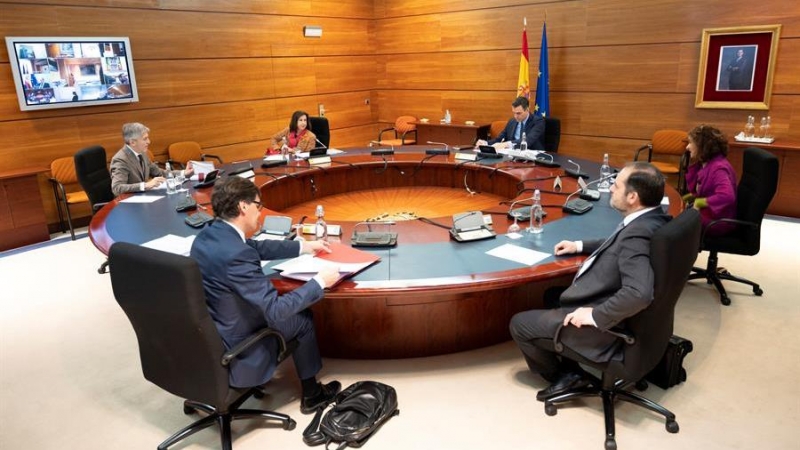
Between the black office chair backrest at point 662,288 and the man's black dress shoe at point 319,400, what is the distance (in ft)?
4.38

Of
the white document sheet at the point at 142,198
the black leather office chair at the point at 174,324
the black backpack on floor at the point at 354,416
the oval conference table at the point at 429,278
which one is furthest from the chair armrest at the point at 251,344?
the white document sheet at the point at 142,198

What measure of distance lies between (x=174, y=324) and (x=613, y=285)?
1704mm

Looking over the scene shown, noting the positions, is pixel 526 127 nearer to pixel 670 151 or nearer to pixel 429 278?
pixel 670 151

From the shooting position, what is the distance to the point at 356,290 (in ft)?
7.63

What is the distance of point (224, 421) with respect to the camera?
2285mm

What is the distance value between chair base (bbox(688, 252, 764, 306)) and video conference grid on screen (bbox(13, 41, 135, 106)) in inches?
223

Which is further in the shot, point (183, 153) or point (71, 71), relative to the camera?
point (183, 153)

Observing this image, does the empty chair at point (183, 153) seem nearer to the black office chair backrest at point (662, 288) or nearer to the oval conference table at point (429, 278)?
the oval conference table at point (429, 278)

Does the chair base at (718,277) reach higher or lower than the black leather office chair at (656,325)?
lower

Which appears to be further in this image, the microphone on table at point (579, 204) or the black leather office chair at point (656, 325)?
the microphone on table at point (579, 204)

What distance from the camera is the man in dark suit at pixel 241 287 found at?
6.83ft

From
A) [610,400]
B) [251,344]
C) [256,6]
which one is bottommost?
[610,400]

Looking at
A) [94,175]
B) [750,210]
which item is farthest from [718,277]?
[94,175]

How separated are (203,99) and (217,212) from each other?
4861 mm
